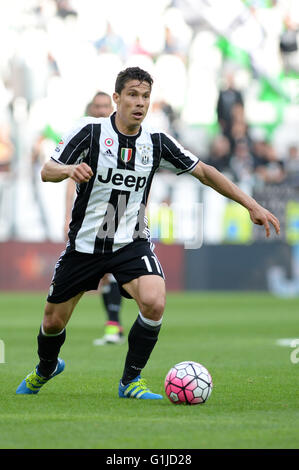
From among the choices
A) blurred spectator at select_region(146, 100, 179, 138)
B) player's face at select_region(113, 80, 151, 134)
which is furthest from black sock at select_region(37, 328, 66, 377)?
blurred spectator at select_region(146, 100, 179, 138)

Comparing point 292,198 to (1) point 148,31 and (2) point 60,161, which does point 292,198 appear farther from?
(2) point 60,161

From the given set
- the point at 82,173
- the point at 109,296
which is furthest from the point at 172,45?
the point at 82,173

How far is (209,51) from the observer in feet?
89.6

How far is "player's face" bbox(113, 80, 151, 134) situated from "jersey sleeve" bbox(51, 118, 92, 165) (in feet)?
0.81

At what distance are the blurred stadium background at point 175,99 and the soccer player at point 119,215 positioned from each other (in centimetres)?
1644

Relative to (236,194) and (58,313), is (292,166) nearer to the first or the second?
(236,194)

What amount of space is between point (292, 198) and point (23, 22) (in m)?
8.81

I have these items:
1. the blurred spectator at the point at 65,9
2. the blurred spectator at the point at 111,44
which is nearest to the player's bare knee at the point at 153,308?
the blurred spectator at the point at 111,44

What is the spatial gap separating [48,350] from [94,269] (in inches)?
25.3

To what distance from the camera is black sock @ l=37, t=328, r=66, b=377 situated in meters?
6.65

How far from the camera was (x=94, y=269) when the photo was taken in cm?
652

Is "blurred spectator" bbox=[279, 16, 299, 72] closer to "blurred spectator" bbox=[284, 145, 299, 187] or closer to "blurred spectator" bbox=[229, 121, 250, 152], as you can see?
"blurred spectator" bbox=[229, 121, 250, 152]
